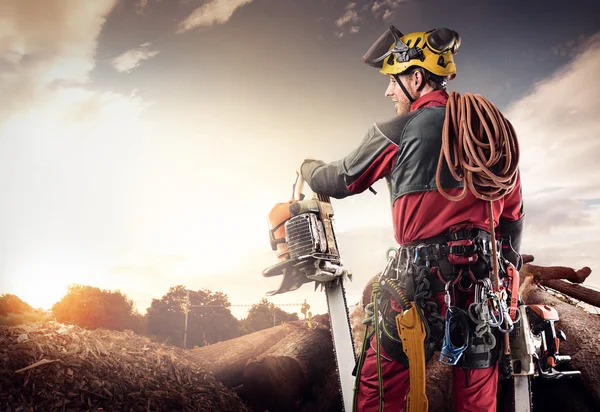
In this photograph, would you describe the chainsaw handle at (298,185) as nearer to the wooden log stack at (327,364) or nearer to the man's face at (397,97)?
the man's face at (397,97)

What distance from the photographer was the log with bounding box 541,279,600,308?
17.1 ft

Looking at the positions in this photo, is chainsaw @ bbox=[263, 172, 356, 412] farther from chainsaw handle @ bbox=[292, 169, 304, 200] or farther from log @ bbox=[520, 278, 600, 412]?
log @ bbox=[520, 278, 600, 412]

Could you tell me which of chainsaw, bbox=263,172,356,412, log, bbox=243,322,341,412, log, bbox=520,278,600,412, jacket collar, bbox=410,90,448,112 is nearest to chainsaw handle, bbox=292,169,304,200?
chainsaw, bbox=263,172,356,412

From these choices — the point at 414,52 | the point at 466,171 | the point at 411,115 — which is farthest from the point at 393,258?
the point at 414,52

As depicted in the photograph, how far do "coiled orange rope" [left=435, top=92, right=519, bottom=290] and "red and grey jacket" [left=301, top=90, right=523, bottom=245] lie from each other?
8 centimetres

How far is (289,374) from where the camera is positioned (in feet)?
15.2

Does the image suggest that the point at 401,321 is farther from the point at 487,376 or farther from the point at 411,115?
the point at 411,115

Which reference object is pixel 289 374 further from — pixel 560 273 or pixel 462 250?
pixel 560 273

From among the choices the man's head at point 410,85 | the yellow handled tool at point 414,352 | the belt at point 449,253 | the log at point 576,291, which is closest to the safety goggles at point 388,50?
the man's head at point 410,85

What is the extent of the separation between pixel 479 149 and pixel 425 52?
89cm

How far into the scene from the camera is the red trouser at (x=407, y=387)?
8.12 feet

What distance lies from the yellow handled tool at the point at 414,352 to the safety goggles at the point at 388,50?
170cm

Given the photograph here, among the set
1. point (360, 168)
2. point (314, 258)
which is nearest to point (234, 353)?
point (314, 258)

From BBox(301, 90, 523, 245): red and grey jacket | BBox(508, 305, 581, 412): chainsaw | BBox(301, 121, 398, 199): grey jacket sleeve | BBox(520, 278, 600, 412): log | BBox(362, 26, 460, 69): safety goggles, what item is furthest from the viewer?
BBox(520, 278, 600, 412): log
